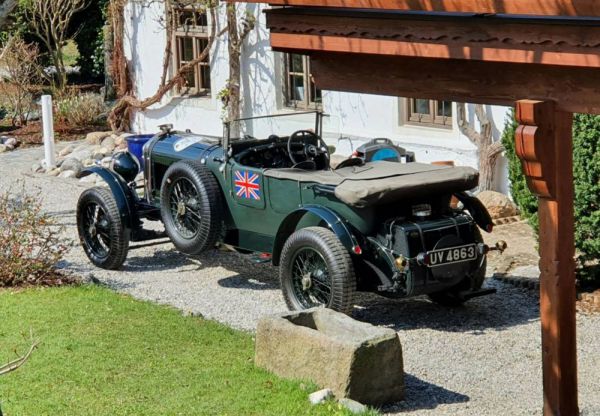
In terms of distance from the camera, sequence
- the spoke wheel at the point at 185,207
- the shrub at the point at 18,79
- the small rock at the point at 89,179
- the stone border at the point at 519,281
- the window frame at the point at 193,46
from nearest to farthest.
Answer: the stone border at the point at 519,281 → the spoke wheel at the point at 185,207 → the small rock at the point at 89,179 → the window frame at the point at 193,46 → the shrub at the point at 18,79

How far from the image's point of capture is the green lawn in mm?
7699

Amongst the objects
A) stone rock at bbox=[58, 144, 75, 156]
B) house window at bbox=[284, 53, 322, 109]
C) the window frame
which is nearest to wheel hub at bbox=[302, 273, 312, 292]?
house window at bbox=[284, 53, 322, 109]

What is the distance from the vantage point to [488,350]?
9.39m

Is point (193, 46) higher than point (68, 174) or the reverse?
higher

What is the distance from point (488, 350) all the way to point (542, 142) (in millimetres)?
3119

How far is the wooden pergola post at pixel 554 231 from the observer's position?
6637 millimetres

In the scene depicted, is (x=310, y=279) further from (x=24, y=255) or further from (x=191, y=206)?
(x=24, y=255)

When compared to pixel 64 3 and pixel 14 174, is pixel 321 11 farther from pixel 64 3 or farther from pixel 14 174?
pixel 64 3

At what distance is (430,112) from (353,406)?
26.7 ft

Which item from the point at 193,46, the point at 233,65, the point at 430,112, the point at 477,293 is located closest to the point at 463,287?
the point at 477,293

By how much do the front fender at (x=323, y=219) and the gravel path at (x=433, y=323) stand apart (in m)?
0.64

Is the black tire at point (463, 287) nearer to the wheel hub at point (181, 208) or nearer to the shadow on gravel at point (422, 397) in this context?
the shadow on gravel at point (422, 397)

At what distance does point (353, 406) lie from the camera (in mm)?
7652

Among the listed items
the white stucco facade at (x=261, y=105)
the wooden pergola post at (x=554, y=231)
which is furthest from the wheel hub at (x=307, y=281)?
the white stucco facade at (x=261, y=105)
